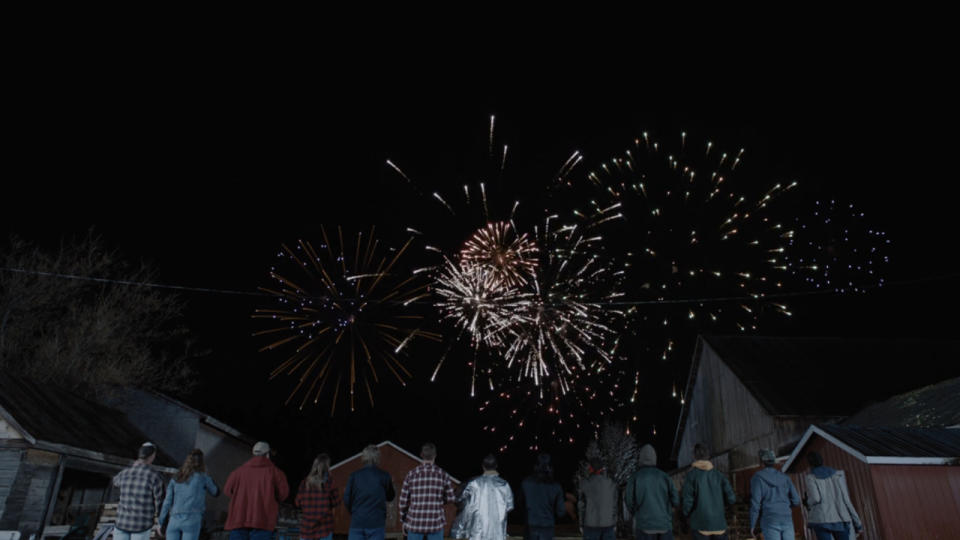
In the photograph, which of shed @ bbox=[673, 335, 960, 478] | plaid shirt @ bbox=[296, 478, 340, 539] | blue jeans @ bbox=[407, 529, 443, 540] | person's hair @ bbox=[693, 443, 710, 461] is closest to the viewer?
blue jeans @ bbox=[407, 529, 443, 540]

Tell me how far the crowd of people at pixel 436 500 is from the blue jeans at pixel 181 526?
12 mm

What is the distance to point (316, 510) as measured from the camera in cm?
767

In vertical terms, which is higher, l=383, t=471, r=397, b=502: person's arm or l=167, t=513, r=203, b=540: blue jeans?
l=383, t=471, r=397, b=502: person's arm

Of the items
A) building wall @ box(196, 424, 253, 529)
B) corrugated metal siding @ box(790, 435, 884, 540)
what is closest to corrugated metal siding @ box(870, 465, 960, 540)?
corrugated metal siding @ box(790, 435, 884, 540)

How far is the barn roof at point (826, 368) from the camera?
72.3 ft

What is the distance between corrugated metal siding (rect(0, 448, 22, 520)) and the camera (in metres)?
12.9

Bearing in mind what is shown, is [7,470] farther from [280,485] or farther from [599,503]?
[599,503]

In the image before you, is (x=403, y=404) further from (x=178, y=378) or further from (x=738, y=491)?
(x=738, y=491)

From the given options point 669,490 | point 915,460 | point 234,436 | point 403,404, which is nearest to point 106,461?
point 234,436

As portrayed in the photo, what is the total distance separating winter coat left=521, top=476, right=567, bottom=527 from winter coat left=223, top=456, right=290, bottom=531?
2.86m

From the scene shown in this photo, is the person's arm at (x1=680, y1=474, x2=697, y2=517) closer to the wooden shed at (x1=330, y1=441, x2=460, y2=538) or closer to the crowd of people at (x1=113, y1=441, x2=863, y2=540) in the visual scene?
the crowd of people at (x1=113, y1=441, x2=863, y2=540)

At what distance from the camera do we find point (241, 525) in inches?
286

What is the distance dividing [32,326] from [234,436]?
Answer: 398 inches

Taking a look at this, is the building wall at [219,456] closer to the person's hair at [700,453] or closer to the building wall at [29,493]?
the building wall at [29,493]
